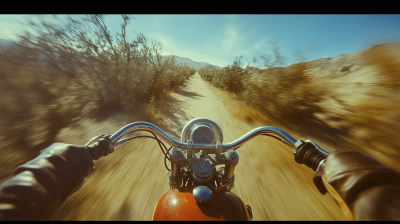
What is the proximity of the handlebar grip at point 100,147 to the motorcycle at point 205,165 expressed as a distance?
1.3 inches

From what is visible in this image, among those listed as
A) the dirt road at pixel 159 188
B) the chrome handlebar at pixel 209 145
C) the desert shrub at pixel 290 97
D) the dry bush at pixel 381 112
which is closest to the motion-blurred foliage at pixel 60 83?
the dirt road at pixel 159 188

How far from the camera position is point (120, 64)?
605cm

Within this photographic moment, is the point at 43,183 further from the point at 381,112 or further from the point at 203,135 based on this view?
the point at 381,112

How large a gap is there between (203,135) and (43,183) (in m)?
0.89

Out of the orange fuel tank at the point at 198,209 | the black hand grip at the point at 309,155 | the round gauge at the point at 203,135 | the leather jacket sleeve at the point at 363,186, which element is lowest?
the orange fuel tank at the point at 198,209

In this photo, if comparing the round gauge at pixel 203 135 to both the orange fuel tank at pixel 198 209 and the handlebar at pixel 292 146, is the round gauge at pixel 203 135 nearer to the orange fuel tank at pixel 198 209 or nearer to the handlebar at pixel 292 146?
the handlebar at pixel 292 146

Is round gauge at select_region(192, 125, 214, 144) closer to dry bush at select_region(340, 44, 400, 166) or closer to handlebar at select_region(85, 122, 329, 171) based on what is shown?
handlebar at select_region(85, 122, 329, 171)

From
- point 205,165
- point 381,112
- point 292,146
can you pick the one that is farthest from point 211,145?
point 381,112

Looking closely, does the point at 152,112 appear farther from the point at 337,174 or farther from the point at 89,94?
the point at 337,174

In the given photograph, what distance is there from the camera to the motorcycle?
2.32 feet

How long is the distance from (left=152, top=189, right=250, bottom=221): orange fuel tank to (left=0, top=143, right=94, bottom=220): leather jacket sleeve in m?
0.42

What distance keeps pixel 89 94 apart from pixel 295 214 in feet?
22.2

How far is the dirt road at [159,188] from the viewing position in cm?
195
